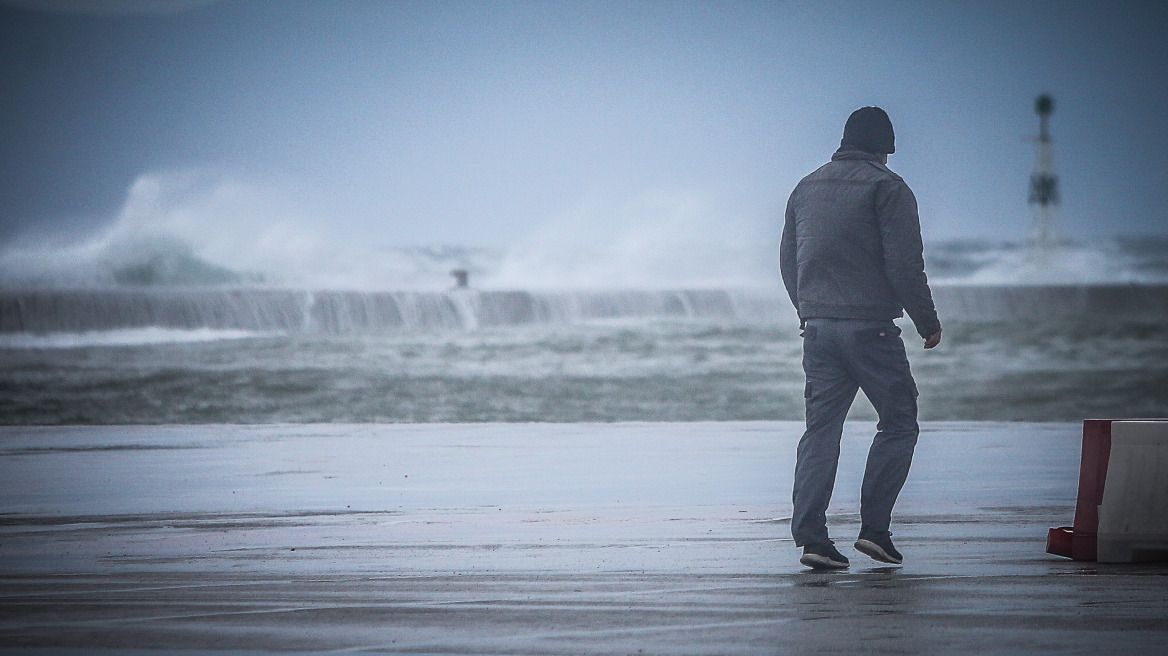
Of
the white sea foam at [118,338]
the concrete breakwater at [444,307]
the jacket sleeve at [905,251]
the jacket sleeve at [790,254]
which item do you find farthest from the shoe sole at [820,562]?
the concrete breakwater at [444,307]

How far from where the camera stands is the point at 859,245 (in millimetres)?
6004

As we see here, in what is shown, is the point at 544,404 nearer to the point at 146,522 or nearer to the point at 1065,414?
the point at 1065,414

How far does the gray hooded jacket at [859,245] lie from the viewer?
5859mm

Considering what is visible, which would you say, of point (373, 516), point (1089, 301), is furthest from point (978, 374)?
point (373, 516)

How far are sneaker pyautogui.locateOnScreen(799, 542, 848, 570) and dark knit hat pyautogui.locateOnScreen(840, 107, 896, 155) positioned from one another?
1714mm

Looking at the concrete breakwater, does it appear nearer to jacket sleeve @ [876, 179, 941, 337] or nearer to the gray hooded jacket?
the gray hooded jacket

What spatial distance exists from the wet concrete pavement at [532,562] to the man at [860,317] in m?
0.27

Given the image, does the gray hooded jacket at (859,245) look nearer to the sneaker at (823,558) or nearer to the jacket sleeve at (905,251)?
the jacket sleeve at (905,251)

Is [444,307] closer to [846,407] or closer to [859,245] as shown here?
[846,407]

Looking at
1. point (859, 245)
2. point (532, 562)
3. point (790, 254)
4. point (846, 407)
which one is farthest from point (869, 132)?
point (532, 562)

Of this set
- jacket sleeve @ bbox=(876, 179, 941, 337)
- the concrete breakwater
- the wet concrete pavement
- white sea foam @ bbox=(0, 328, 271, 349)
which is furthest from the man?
the concrete breakwater

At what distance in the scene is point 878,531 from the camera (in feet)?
19.6

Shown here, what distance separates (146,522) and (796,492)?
3.77m

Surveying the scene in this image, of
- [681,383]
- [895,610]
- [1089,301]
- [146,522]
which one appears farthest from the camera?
[1089,301]
